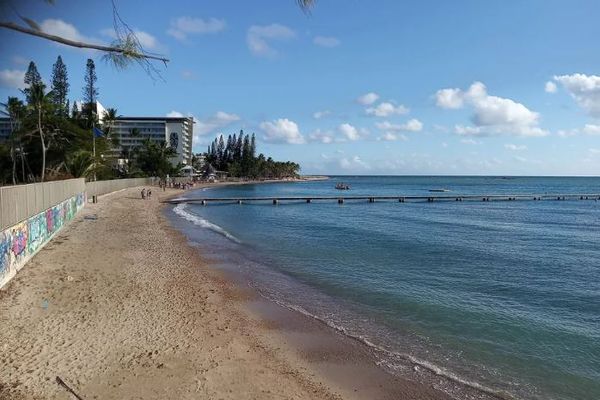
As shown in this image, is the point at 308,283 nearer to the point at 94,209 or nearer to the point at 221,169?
the point at 94,209

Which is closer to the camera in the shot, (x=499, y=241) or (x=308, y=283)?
(x=308, y=283)

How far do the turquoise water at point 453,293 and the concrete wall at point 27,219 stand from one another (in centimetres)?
704

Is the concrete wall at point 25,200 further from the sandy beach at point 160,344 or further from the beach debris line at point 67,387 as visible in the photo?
the beach debris line at point 67,387

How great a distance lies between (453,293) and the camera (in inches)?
617

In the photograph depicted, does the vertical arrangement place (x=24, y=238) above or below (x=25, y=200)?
below

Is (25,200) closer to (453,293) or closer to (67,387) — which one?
(67,387)

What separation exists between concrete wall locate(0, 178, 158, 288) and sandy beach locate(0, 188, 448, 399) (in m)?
0.50

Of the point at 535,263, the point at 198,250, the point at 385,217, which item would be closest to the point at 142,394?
the point at 198,250

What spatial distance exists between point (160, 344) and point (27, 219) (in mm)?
8362

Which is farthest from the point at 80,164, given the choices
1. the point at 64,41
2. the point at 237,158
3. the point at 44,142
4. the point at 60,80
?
the point at 237,158

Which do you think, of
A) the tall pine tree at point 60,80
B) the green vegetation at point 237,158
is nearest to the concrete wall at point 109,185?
the tall pine tree at point 60,80

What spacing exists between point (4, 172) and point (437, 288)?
164ft

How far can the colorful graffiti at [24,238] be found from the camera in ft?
39.3

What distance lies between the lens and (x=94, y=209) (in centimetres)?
3616
